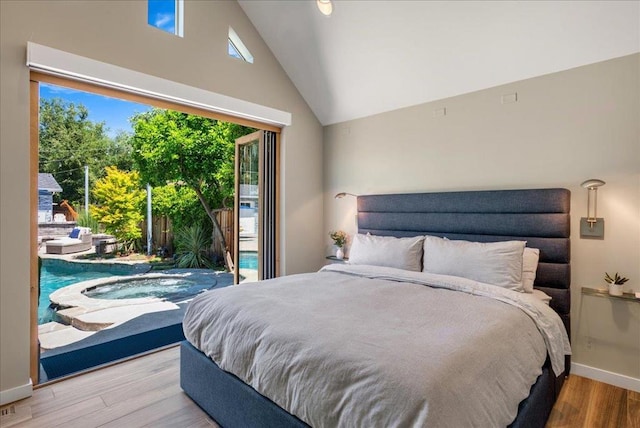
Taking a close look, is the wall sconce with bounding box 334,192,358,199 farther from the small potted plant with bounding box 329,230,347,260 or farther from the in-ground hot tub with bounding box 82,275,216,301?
the in-ground hot tub with bounding box 82,275,216,301

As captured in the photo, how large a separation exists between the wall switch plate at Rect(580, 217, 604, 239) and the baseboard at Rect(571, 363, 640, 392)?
3.37 feet

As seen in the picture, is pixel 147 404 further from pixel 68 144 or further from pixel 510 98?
pixel 510 98

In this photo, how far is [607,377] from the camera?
2.51m

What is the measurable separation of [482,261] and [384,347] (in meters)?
1.53

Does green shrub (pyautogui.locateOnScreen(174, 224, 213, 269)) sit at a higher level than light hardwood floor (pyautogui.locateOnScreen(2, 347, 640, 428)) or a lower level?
higher

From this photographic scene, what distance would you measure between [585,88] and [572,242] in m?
1.22

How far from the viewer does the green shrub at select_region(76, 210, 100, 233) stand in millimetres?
4508

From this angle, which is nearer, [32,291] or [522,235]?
[32,291]

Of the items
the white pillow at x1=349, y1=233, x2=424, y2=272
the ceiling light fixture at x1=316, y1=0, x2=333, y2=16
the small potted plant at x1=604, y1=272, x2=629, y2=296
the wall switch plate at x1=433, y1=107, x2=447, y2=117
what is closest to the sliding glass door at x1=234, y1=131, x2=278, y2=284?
the white pillow at x1=349, y1=233, x2=424, y2=272

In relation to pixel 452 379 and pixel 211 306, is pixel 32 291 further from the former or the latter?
pixel 452 379

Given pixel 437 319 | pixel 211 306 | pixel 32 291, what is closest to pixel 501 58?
pixel 437 319

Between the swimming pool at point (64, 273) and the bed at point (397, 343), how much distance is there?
2578mm

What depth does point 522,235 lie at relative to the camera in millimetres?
2771

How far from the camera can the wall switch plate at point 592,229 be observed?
2533 mm
